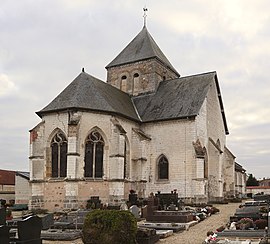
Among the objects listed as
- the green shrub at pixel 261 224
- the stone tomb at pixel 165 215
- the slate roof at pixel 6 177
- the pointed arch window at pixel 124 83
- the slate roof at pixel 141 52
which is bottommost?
the stone tomb at pixel 165 215

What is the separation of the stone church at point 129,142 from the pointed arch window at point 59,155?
6 centimetres

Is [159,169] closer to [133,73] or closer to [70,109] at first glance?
[70,109]

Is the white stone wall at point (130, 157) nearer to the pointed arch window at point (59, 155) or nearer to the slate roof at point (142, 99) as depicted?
the pointed arch window at point (59, 155)

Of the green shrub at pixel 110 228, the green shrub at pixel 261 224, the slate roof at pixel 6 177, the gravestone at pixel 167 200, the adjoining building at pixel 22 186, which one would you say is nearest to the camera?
the green shrub at pixel 110 228

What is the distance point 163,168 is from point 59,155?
7.68 m

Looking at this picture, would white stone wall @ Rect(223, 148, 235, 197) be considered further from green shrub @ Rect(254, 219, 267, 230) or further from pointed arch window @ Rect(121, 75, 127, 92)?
green shrub @ Rect(254, 219, 267, 230)

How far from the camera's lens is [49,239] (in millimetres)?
12422

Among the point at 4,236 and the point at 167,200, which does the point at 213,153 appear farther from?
the point at 4,236

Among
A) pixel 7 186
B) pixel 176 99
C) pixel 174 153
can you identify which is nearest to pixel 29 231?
pixel 174 153

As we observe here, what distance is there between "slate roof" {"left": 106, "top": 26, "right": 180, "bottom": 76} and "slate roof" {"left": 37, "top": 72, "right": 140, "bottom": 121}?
22.5 ft

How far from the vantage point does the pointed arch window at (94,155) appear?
24531 mm

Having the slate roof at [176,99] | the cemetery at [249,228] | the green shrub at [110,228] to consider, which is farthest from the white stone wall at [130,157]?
the green shrub at [110,228]

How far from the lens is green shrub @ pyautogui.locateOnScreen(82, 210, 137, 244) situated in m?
10.0

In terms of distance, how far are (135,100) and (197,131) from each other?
7.11m
